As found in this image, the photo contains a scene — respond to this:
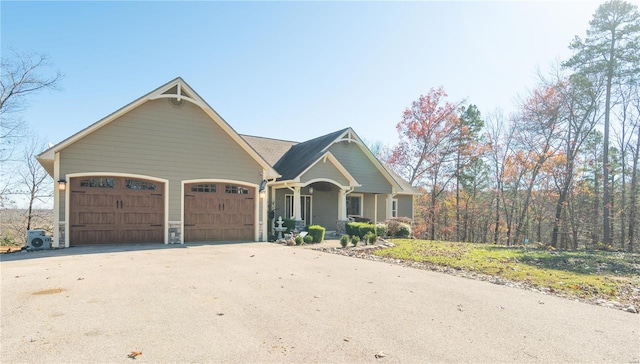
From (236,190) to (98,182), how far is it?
486cm

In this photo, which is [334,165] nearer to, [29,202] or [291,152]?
[291,152]

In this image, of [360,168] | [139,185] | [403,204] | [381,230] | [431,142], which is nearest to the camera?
[139,185]

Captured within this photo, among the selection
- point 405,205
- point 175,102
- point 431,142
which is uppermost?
point 431,142

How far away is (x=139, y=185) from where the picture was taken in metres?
12.9

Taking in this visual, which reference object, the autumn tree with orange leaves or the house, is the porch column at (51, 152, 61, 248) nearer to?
the house

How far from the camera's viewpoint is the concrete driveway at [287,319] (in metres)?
3.69

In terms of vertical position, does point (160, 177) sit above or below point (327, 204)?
above

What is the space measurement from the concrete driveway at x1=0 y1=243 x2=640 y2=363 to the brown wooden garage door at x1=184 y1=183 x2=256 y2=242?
5713 millimetres

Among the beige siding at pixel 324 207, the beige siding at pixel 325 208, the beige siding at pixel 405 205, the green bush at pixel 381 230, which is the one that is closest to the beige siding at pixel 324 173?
the beige siding at pixel 324 207

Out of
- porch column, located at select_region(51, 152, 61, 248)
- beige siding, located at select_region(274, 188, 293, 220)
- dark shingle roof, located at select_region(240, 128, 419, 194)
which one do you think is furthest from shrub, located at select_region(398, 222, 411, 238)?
porch column, located at select_region(51, 152, 61, 248)

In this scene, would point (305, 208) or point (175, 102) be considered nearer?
point (175, 102)

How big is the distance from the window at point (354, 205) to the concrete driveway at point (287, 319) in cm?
1336

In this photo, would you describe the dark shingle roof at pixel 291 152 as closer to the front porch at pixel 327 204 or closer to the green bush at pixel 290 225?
the front porch at pixel 327 204

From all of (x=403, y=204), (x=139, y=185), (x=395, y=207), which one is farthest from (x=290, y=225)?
(x=403, y=204)
